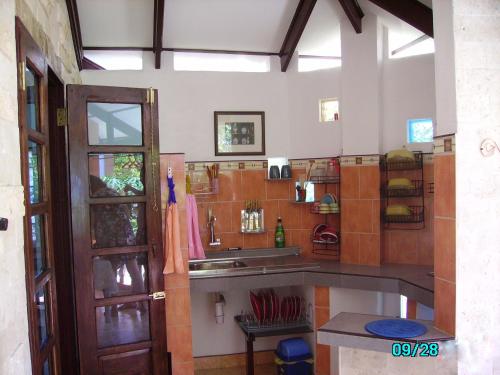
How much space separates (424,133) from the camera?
3.55 meters

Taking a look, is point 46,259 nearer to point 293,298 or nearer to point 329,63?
point 293,298

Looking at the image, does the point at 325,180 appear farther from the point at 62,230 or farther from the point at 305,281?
the point at 62,230

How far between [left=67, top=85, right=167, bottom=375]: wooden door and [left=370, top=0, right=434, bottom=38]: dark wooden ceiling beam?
192 cm

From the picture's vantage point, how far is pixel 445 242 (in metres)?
2.06

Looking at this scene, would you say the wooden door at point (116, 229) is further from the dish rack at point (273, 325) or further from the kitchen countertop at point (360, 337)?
the dish rack at point (273, 325)

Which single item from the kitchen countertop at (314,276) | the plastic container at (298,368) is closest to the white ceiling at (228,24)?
the kitchen countertop at (314,276)

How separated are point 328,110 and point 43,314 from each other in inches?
117

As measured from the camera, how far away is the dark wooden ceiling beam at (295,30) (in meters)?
3.48

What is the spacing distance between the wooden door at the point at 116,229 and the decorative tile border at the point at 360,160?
1.84m

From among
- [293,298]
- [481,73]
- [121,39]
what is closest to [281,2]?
[121,39]

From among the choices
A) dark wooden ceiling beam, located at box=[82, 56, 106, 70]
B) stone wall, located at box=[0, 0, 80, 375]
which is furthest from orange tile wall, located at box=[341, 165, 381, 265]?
stone wall, located at box=[0, 0, 80, 375]

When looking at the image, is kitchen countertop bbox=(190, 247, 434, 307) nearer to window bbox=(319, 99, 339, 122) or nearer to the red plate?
the red plate

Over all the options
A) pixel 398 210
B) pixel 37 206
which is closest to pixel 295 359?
pixel 398 210

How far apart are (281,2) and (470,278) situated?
262cm
